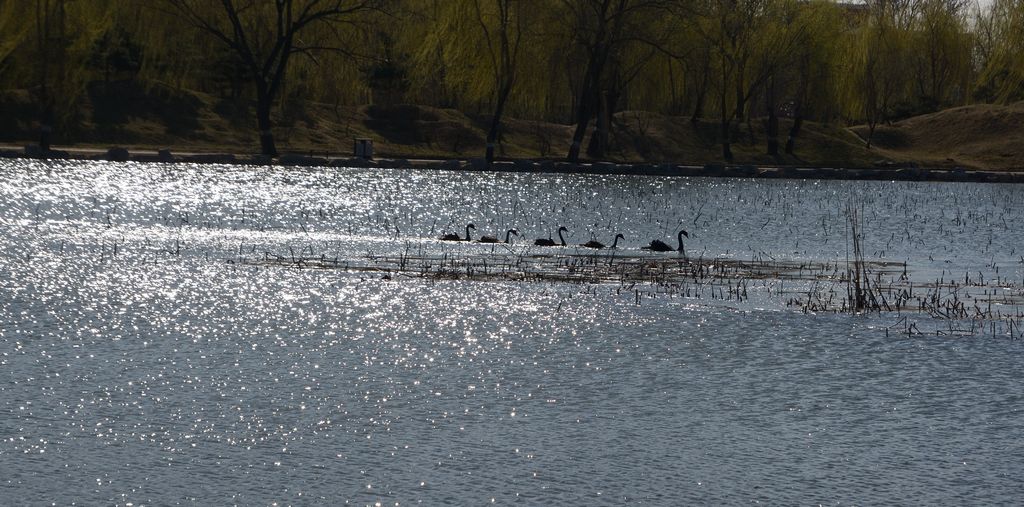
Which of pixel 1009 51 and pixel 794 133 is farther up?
pixel 1009 51

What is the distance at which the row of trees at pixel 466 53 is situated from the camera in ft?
→ 194

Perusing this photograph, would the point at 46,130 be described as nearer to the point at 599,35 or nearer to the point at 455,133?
the point at 455,133

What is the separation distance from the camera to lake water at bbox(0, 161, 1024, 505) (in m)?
10.9

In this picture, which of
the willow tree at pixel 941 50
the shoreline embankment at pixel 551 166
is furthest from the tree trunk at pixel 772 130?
the willow tree at pixel 941 50

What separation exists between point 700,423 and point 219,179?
37.8m

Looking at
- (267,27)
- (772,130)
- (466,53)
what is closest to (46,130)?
(267,27)

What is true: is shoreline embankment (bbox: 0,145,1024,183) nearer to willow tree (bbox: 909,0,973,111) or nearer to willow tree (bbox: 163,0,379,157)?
willow tree (bbox: 163,0,379,157)

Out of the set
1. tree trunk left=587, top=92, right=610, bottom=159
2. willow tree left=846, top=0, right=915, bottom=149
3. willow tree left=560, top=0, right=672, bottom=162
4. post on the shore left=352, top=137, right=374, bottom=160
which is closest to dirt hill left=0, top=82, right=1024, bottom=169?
tree trunk left=587, top=92, right=610, bottom=159

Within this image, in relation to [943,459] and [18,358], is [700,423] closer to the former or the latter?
[943,459]

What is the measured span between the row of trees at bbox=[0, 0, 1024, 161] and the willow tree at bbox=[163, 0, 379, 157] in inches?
4.0

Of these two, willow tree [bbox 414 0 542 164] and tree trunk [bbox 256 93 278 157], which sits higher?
willow tree [bbox 414 0 542 164]

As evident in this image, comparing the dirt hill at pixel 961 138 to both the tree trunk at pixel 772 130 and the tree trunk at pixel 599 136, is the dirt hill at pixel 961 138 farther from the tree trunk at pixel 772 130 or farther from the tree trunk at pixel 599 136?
the tree trunk at pixel 599 136

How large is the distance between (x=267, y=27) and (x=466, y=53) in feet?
29.5

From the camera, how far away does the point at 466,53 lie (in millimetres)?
63750
